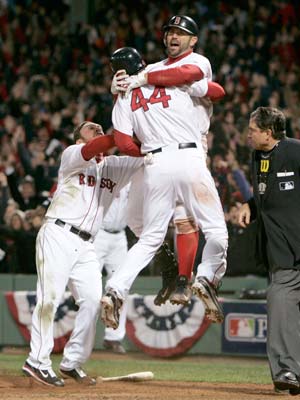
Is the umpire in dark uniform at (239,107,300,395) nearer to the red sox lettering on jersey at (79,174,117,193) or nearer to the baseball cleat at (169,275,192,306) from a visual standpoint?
the baseball cleat at (169,275,192,306)

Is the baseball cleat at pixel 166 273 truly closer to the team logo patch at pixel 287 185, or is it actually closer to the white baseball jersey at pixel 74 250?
the white baseball jersey at pixel 74 250

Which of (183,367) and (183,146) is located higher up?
(183,146)

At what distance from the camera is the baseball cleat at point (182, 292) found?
338 inches

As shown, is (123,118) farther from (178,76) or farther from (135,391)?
(135,391)

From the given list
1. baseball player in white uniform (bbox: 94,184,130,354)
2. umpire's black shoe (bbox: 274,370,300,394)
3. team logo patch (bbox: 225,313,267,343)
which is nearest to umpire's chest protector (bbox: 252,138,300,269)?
umpire's black shoe (bbox: 274,370,300,394)

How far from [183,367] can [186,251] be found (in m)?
3.78

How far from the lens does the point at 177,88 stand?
8430mm

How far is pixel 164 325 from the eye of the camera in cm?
1302

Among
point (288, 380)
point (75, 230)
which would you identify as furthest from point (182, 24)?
point (288, 380)

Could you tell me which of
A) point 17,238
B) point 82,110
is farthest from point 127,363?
point 82,110

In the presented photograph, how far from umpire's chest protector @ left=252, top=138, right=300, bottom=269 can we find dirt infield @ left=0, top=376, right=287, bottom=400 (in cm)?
118

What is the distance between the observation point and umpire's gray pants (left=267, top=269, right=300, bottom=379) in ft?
28.0

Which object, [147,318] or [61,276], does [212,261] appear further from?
[147,318]

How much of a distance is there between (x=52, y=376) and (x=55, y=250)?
1.10 meters
